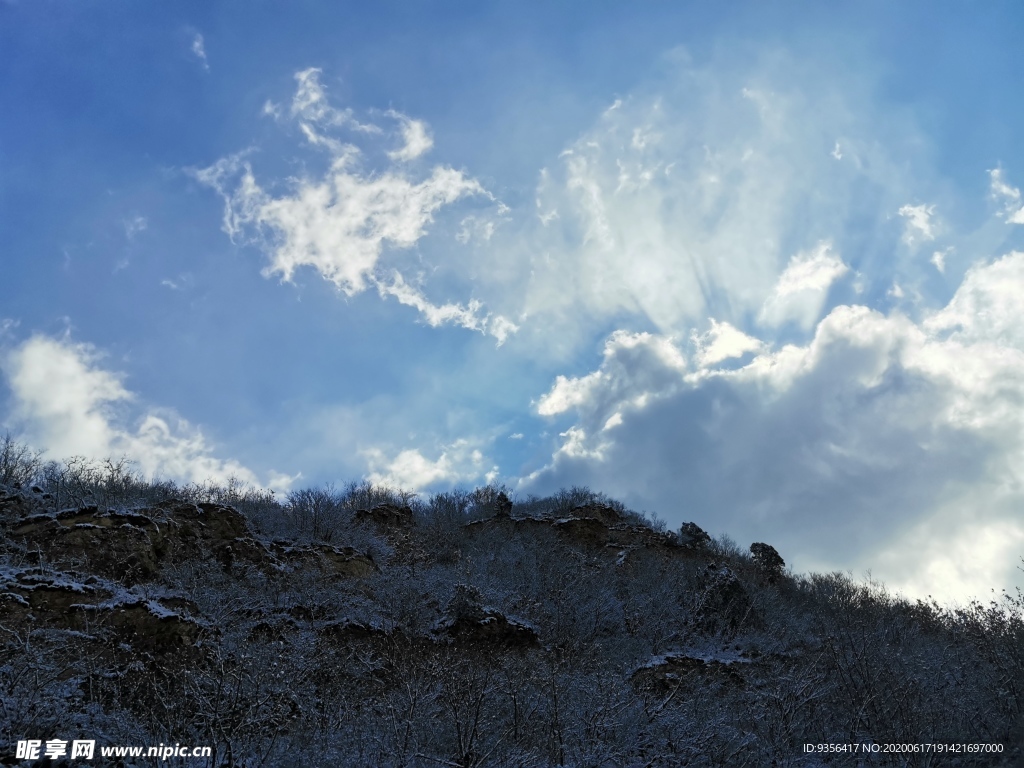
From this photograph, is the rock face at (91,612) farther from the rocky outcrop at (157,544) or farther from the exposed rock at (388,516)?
the exposed rock at (388,516)

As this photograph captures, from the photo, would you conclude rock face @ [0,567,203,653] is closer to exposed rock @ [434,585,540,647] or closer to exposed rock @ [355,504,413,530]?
exposed rock @ [434,585,540,647]

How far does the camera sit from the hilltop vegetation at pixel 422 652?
12141mm

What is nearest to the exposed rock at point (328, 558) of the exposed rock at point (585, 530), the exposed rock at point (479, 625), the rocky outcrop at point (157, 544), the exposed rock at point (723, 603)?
the rocky outcrop at point (157, 544)

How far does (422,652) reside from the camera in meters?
19.3

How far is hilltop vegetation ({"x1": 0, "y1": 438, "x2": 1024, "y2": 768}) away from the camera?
1214cm

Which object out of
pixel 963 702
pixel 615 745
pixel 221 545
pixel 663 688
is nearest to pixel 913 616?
pixel 963 702

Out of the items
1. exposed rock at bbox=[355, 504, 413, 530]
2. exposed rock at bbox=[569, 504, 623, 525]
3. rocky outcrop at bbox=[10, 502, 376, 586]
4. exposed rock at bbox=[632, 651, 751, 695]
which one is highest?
exposed rock at bbox=[569, 504, 623, 525]

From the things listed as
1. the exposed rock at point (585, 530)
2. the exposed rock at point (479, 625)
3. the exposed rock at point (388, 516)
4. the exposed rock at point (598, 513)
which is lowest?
the exposed rock at point (479, 625)

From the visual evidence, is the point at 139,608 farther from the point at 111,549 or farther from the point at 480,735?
the point at 480,735

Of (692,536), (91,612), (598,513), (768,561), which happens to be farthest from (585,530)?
(91,612)

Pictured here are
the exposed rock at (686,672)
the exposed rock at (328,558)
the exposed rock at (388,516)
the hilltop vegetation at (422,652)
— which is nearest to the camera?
the hilltop vegetation at (422,652)

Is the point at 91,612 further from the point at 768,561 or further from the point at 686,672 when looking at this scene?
the point at 768,561

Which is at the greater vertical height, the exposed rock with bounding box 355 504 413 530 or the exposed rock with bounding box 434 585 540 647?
the exposed rock with bounding box 355 504 413 530

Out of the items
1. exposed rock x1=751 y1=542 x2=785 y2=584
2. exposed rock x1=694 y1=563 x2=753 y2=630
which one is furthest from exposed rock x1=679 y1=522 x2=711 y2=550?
exposed rock x1=694 y1=563 x2=753 y2=630
